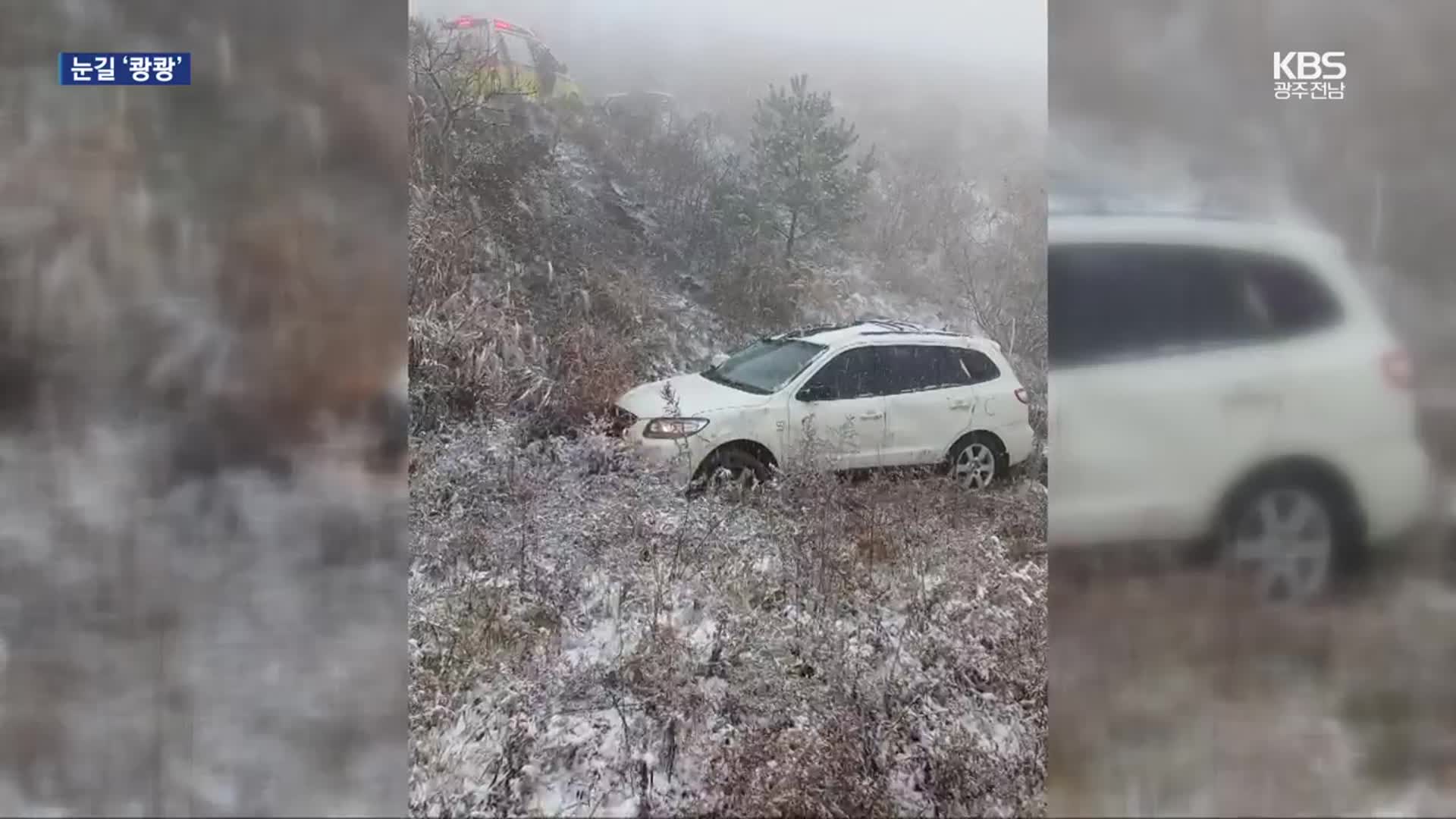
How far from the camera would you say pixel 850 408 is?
3.49 meters

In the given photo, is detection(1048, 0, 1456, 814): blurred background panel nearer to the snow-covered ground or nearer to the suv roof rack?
the snow-covered ground

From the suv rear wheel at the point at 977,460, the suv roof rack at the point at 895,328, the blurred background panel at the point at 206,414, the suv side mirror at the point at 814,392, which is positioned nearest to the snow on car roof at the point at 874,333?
the suv roof rack at the point at 895,328

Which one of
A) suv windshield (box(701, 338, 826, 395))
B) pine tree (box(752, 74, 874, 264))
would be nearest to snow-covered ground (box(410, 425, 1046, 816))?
suv windshield (box(701, 338, 826, 395))

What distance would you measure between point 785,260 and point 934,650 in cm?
175

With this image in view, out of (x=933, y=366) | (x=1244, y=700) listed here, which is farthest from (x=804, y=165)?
(x=1244, y=700)

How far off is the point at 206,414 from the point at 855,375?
8.85 feet

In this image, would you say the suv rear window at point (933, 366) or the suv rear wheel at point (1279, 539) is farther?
the suv rear window at point (933, 366)

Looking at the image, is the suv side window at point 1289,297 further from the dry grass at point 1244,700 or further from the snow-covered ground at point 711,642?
the snow-covered ground at point 711,642

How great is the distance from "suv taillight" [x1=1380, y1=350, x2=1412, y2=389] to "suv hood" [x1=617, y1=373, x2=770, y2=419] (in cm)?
255

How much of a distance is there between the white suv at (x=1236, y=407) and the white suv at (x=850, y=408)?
0.28 meters

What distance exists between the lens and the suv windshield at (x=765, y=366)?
11.5 feet

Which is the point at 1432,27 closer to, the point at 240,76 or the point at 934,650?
the point at 934,650

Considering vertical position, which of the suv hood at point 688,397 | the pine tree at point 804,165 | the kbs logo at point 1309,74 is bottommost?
the suv hood at point 688,397

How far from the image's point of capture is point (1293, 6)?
11.2ft
